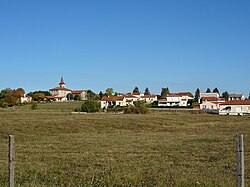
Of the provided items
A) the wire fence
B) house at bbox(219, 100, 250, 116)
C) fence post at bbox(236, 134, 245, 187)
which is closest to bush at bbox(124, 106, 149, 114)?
house at bbox(219, 100, 250, 116)

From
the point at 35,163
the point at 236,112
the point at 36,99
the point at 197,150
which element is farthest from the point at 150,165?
the point at 36,99

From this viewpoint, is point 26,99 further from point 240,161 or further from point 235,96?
point 240,161

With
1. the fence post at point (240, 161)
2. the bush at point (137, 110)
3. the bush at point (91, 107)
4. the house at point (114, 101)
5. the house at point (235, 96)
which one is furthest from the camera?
the house at point (235, 96)

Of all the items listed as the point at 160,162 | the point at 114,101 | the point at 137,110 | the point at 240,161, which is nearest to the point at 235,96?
the point at 114,101

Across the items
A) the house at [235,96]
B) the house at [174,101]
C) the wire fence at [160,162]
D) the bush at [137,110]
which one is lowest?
the wire fence at [160,162]

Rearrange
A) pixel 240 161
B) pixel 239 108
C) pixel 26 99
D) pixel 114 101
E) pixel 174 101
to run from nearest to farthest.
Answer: pixel 240 161 → pixel 239 108 → pixel 114 101 → pixel 174 101 → pixel 26 99

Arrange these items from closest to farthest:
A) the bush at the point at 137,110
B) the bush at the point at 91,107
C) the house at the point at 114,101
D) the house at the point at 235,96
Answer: the bush at the point at 137,110, the bush at the point at 91,107, the house at the point at 114,101, the house at the point at 235,96

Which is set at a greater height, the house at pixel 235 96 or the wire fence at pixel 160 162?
the house at pixel 235 96

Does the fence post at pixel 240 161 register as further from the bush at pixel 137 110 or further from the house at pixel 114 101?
the house at pixel 114 101

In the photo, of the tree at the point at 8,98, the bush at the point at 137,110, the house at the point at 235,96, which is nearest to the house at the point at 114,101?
the tree at the point at 8,98

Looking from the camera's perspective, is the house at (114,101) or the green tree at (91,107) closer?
the green tree at (91,107)

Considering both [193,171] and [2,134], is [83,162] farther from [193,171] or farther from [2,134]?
[2,134]

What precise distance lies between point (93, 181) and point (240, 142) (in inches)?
208

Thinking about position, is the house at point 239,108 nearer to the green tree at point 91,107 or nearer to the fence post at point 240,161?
the green tree at point 91,107
